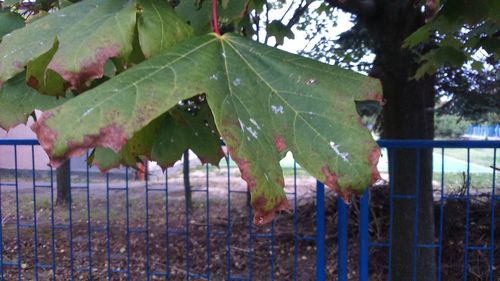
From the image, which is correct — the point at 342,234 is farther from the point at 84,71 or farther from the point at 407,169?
the point at 84,71

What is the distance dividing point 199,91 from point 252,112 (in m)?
0.09

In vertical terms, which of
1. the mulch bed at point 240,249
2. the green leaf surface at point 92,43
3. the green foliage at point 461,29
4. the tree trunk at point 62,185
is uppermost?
the green foliage at point 461,29

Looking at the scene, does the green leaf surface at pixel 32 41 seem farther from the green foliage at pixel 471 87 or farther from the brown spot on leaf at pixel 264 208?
the green foliage at pixel 471 87

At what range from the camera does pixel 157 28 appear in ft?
3.00

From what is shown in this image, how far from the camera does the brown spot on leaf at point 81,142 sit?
2.27ft

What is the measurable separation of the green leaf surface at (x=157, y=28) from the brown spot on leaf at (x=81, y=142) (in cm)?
23

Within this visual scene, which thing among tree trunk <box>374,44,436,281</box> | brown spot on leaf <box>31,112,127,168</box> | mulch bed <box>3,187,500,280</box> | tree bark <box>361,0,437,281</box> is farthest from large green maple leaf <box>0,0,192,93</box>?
mulch bed <box>3,187,500,280</box>

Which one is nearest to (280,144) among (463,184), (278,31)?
(278,31)

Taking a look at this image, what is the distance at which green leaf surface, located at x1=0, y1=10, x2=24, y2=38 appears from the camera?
1.26 metres

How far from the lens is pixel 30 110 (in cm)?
114

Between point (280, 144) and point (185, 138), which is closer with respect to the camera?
point (280, 144)

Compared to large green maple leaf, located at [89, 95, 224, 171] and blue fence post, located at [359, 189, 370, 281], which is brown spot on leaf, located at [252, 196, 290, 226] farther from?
blue fence post, located at [359, 189, 370, 281]

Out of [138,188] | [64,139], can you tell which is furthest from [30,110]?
[138,188]

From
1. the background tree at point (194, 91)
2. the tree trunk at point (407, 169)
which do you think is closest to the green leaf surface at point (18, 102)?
the background tree at point (194, 91)
